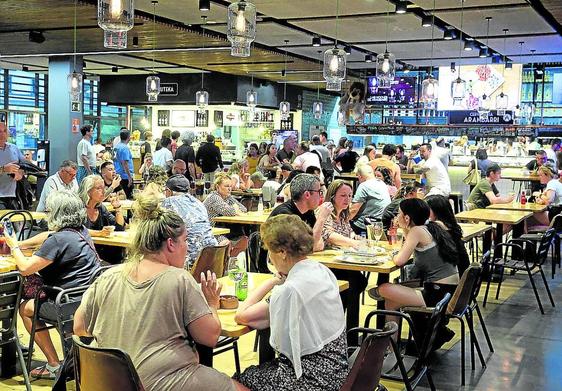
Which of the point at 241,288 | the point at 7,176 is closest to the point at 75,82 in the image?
the point at 7,176

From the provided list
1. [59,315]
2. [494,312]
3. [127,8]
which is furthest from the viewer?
[494,312]

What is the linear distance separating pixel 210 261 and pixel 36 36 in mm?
8067

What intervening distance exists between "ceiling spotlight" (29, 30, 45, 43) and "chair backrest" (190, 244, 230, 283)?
7786 millimetres

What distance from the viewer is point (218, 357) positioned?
5457mm

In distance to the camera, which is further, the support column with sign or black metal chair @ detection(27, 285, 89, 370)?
the support column with sign

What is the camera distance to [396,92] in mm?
17344

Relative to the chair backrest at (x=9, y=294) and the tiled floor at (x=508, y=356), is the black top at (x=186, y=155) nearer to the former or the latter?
the tiled floor at (x=508, y=356)

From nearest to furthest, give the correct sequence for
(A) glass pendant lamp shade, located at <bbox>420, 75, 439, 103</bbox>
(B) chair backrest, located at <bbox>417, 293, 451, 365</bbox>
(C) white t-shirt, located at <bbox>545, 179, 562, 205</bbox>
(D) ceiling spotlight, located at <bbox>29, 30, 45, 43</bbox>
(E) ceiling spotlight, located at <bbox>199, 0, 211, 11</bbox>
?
(B) chair backrest, located at <bbox>417, 293, 451, 365</bbox>, (E) ceiling spotlight, located at <bbox>199, 0, 211, 11</bbox>, (C) white t-shirt, located at <bbox>545, 179, 562, 205</bbox>, (A) glass pendant lamp shade, located at <bbox>420, 75, 439, 103</bbox>, (D) ceiling spotlight, located at <bbox>29, 30, 45, 43</bbox>

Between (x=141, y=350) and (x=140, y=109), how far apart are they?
1943cm

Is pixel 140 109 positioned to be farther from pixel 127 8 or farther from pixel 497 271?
pixel 127 8

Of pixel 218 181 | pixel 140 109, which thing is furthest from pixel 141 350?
pixel 140 109

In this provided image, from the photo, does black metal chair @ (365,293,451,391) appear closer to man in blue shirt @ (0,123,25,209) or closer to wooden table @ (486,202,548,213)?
wooden table @ (486,202,548,213)

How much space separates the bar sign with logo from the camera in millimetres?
19500

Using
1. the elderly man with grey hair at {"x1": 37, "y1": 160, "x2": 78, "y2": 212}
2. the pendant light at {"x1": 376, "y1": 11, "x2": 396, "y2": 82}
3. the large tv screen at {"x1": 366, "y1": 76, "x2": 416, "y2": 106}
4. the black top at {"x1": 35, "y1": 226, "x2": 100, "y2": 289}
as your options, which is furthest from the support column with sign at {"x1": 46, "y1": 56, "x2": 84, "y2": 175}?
the black top at {"x1": 35, "y1": 226, "x2": 100, "y2": 289}
